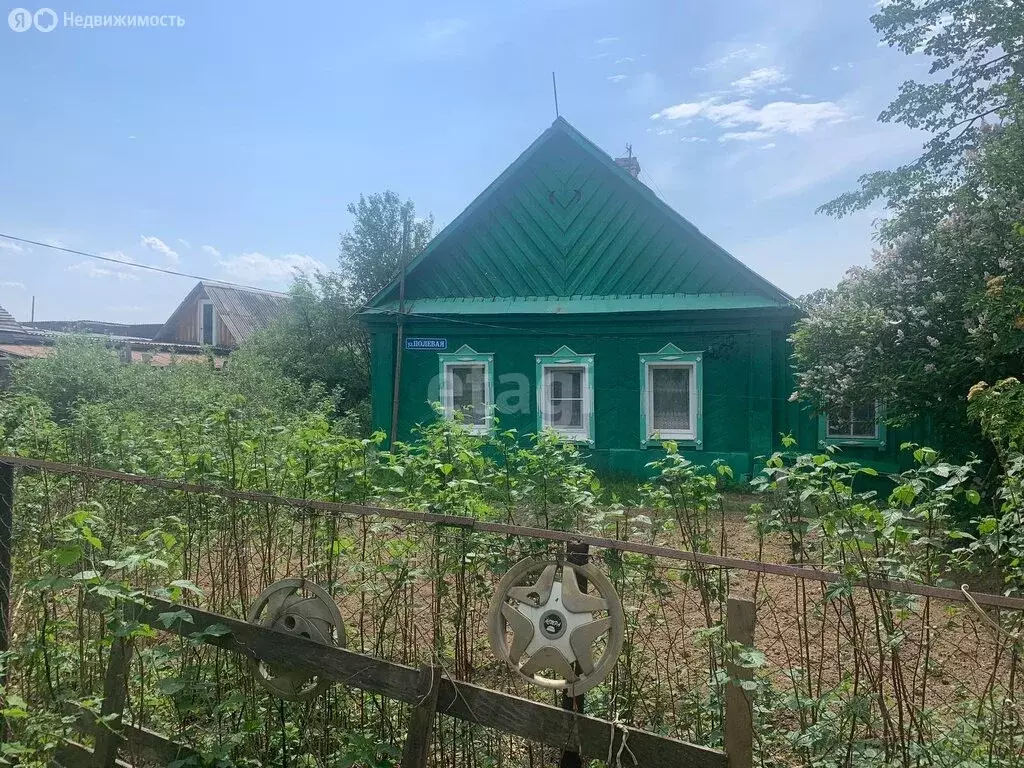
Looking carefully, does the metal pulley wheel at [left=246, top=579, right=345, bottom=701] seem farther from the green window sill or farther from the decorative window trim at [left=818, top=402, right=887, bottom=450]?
the decorative window trim at [left=818, top=402, right=887, bottom=450]

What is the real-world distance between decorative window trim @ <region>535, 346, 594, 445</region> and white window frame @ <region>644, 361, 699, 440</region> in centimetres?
94

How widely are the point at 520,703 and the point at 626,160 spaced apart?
50.5 feet

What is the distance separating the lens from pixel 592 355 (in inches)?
505

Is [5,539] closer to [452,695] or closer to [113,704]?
[113,704]

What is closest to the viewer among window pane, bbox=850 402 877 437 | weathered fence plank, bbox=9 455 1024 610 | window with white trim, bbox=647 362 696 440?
weathered fence plank, bbox=9 455 1024 610

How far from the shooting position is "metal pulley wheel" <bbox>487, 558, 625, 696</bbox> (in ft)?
8.26

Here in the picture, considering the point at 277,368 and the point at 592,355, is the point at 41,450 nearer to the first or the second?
the point at 592,355

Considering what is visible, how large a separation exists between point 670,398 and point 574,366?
1717 mm

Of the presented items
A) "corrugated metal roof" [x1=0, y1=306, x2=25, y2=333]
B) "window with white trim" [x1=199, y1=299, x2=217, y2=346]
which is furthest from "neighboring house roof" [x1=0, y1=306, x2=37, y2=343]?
"window with white trim" [x1=199, y1=299, x2=217, y2=346]

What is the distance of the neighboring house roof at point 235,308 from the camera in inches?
1449

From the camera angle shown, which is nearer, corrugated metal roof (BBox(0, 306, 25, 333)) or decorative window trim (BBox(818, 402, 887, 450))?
decorative window trim (BBox(818, 402, 887, 450))

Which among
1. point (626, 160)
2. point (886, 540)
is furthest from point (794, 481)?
point (626, 160)

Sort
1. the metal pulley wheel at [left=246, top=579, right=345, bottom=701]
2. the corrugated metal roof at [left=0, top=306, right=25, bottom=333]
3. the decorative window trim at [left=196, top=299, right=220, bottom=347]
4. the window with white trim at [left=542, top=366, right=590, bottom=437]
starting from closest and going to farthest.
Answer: the metal pulley wheel at [left=246, top=579, right=345, bottom=701]
the window with white trim at [left=542, top=366, right=590, bottom=437]
the corrugated metal roof at [left=0, top=306, right=25, bottom=333]
the decorative window trim at [left=196, top=299, right=220, bottom=347]

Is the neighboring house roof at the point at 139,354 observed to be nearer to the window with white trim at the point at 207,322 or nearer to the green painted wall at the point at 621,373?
the window with white trim at the point at 207,322
